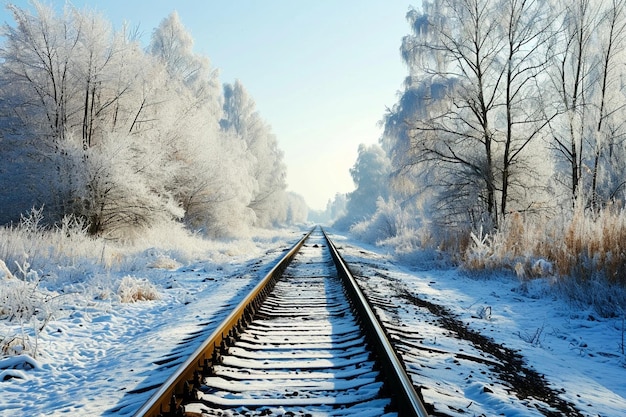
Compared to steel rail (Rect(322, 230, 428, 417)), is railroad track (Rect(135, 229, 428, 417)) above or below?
below

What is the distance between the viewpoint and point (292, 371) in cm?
331

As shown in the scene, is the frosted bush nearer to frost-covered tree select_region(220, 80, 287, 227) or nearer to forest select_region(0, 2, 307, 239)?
forest select_region(0, 2, 307, 239)

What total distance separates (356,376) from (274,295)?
377 centimetres

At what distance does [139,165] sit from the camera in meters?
13.5

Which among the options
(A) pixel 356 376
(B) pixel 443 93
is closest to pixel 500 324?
(A) pixel 356 376

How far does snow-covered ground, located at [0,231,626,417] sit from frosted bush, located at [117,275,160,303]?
6.8 inches

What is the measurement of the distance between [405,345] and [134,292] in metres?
4.85

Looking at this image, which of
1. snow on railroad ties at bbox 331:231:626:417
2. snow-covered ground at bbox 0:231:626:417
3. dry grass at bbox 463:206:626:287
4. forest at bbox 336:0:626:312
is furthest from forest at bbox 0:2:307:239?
dry grass at bbox 463:206:626:287

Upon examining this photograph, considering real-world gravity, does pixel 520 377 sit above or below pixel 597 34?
below

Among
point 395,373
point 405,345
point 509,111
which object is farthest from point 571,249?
point 509,111

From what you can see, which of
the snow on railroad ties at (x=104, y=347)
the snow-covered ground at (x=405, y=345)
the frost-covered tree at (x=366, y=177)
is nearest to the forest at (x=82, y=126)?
the snow on railroad ties at (x=104, y=347)

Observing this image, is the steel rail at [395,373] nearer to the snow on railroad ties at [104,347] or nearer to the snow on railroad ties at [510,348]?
the snow on railroad ties at [510,348]

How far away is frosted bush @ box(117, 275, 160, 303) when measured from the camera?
21.9ft

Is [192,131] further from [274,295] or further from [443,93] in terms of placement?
[274,295]
